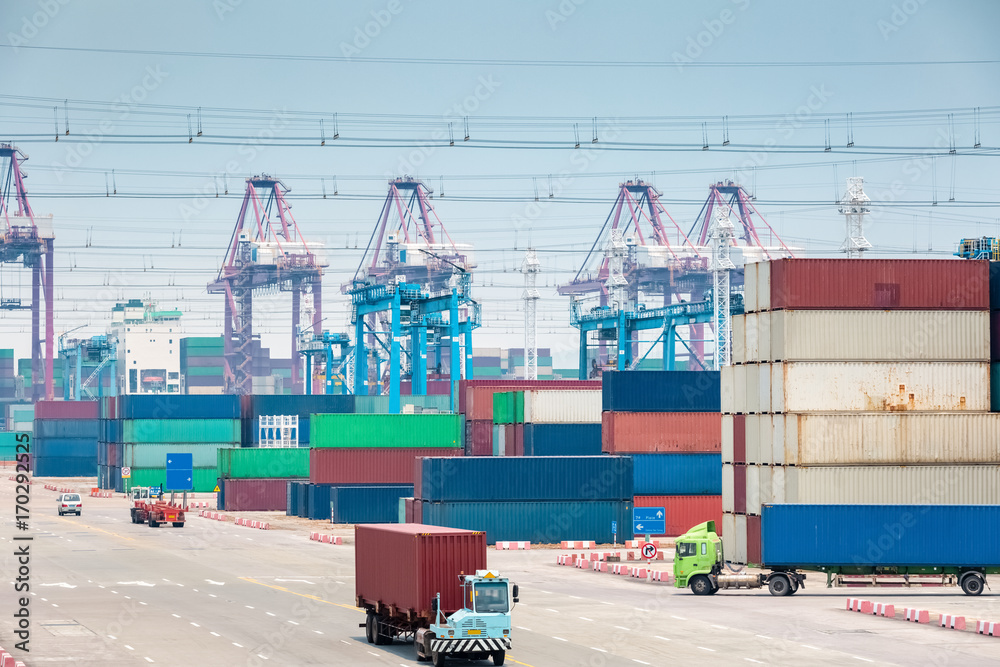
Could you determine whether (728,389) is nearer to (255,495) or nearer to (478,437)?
(478,437)

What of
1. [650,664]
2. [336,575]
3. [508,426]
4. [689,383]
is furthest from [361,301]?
[650,664]

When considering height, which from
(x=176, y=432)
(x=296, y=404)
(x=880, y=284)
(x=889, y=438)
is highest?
(x=880, y=284)

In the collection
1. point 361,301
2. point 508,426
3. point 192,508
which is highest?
point 361,301

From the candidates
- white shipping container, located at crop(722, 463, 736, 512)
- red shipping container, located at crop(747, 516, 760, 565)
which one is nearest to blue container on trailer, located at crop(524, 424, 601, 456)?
white shipping container, located at crop(722, 463, 736, 512)

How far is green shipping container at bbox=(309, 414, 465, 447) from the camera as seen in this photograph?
284 ft

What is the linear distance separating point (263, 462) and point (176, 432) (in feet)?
77.1

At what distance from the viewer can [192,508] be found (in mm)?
108125

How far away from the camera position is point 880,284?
55750 mm

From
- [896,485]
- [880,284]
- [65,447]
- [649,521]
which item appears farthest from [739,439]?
[65,447]

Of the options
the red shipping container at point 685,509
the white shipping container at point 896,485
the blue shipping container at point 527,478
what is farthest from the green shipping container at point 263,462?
the white shipping container at point 896,485

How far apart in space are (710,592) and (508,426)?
34511mm

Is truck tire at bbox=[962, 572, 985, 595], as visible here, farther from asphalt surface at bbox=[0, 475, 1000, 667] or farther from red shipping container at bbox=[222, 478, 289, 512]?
red shipping container at bbox=[222, 478, 289, 512]

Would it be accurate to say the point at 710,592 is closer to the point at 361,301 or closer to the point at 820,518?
the point at 820,518

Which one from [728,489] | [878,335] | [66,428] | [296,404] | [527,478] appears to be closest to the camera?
[878,335]
